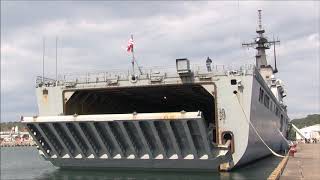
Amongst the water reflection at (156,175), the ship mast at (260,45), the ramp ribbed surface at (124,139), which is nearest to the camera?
the water reflection at (156,175)

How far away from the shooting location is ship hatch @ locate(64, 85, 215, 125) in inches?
1090

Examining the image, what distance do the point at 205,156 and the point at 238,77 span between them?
4558 millimetres

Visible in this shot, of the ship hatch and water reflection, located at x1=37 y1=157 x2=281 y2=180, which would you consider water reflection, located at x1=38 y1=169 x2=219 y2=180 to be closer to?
water reflection, located at x1=37 y1=157 x2=281 y2=180

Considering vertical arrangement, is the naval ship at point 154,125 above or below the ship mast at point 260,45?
below

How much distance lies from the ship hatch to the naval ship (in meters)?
0.12

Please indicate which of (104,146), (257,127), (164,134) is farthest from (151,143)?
(257,127)

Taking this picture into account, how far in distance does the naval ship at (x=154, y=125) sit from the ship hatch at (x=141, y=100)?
12 cm

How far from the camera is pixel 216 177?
23406mm

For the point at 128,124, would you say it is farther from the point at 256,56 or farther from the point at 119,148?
the point at 256,56

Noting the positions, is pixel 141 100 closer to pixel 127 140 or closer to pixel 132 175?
pixel 127 140

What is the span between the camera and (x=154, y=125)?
23891 millimetres

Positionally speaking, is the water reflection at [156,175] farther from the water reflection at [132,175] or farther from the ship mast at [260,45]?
the ship mast at [260,45]

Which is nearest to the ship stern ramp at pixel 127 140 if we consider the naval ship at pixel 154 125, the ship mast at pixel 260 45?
the naval ship at pixel 154 125

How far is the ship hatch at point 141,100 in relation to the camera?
90.8ft
